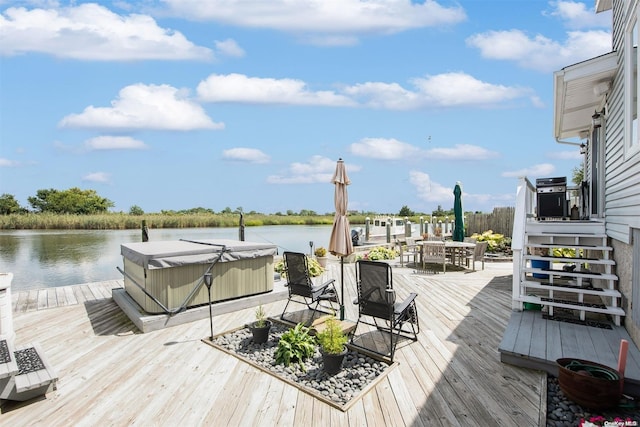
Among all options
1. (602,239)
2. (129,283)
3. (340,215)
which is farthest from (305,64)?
(602,239)

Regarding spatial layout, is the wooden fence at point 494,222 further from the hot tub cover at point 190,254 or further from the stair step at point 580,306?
the hot tub cover at point 190,254

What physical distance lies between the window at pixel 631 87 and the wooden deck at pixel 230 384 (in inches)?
106

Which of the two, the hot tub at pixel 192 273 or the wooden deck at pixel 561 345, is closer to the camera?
the wooden deck at pixel 561 345

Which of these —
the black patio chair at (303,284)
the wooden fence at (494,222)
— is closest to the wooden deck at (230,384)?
the black patio chair at (303,284)

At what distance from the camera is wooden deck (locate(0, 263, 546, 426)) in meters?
2.60

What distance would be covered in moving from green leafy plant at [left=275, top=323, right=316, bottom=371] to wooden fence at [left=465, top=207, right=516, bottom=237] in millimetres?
12427

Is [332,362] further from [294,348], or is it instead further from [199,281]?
[199,281]

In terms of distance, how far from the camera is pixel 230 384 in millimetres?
3131

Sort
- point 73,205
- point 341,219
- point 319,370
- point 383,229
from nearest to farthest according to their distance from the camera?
1. point 319,370
2. point 341,219
3. point 383,229
4. point 73,205

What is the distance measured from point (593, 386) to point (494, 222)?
42.6 feet

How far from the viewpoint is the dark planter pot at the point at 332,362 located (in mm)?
3223

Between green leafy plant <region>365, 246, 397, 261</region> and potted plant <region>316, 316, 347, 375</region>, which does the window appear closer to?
potted plant <region>316, 316, 347, 375</region>

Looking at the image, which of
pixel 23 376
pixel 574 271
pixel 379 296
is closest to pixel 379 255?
pixel 574 271

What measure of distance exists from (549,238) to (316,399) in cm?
437
